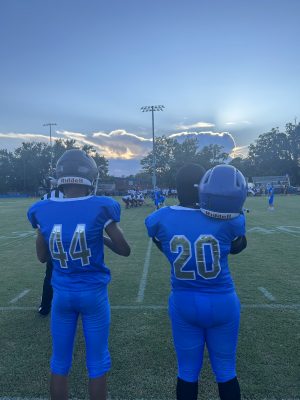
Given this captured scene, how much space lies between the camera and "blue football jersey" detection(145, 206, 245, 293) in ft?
8.38

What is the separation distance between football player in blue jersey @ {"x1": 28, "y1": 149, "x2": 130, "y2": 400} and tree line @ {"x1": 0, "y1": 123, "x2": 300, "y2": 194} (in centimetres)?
8614

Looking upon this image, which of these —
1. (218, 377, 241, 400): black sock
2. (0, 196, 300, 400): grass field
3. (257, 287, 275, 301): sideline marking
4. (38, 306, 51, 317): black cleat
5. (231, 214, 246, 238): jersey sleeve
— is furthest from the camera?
(257, 287, 275, 301): sideline marking

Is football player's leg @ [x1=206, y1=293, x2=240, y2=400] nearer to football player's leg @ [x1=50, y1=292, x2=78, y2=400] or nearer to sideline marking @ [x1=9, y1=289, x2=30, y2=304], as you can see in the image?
football player's leg @ [x1=50, y1=292, x2=78, y2=400]

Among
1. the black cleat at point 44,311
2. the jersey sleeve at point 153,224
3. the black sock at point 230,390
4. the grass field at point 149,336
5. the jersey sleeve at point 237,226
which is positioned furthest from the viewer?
the black cleat at point 44,311

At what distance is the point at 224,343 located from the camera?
254cm

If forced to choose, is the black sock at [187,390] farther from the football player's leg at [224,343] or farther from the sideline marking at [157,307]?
the sideline marking at [157,307]

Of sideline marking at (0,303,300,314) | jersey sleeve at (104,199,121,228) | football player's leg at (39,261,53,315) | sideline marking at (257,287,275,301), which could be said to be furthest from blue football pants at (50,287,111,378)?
sideline marking at (257,287,275,301)

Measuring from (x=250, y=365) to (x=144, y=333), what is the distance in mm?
1513

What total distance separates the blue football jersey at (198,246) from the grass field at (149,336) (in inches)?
60.5

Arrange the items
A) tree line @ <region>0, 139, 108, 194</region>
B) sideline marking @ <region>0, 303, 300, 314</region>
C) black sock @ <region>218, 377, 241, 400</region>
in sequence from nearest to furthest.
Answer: black sock @ <region>218, 377, 241, 400</region>, sideline marking @ <region>0, 303, 300, 314</region>, tree line @ <region>0, 139, 108, 194</region>

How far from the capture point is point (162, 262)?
9406mm

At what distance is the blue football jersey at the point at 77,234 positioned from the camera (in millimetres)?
2701

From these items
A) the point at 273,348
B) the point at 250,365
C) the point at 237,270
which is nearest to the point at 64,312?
the point at 250,365

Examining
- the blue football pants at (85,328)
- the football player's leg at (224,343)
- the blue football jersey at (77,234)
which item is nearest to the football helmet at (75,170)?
the blue football jersey at (77,234)
